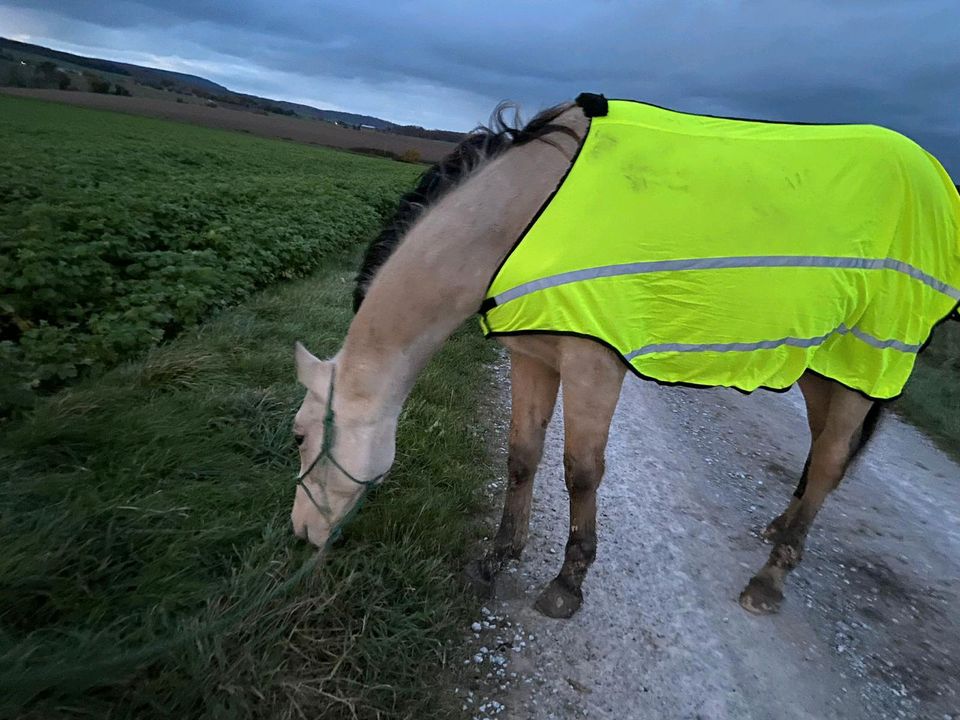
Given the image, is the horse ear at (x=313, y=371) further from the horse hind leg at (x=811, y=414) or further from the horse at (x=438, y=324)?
the horse hind leg at (x=811, y=414)

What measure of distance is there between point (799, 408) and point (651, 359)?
14.4 ft

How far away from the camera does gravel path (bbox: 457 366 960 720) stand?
2.41 metres

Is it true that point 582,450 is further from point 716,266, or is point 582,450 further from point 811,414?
point 811,414

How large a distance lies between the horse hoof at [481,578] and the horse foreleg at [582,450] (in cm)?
22

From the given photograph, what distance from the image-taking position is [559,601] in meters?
2.72

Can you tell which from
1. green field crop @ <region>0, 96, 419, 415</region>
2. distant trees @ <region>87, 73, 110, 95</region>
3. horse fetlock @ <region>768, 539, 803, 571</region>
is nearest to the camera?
horse fetlock @ <region>768, 539, 803, 571</region>

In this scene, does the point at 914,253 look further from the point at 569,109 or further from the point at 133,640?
the point at 133,640

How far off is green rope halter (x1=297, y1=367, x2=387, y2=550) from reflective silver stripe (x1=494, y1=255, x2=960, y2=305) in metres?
0.75

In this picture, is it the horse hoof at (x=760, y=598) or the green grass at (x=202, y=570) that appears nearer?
the green grass at (x=202, y=570)

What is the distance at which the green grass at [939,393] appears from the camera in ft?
18.6

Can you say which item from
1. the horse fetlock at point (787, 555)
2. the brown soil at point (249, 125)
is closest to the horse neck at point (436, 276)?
the horse fetlock at point (787, 555)

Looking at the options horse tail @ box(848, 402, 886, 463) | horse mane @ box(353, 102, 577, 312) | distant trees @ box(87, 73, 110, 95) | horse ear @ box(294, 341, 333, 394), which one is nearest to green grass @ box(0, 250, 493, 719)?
horse ear @ box(294, 341, 333, 394)

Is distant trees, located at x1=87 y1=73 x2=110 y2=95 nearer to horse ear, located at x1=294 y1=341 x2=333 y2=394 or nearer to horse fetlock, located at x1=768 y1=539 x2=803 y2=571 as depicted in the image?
horse ear, located at x1=294 y1=341 x2=333 y2=394

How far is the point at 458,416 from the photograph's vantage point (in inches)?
169
